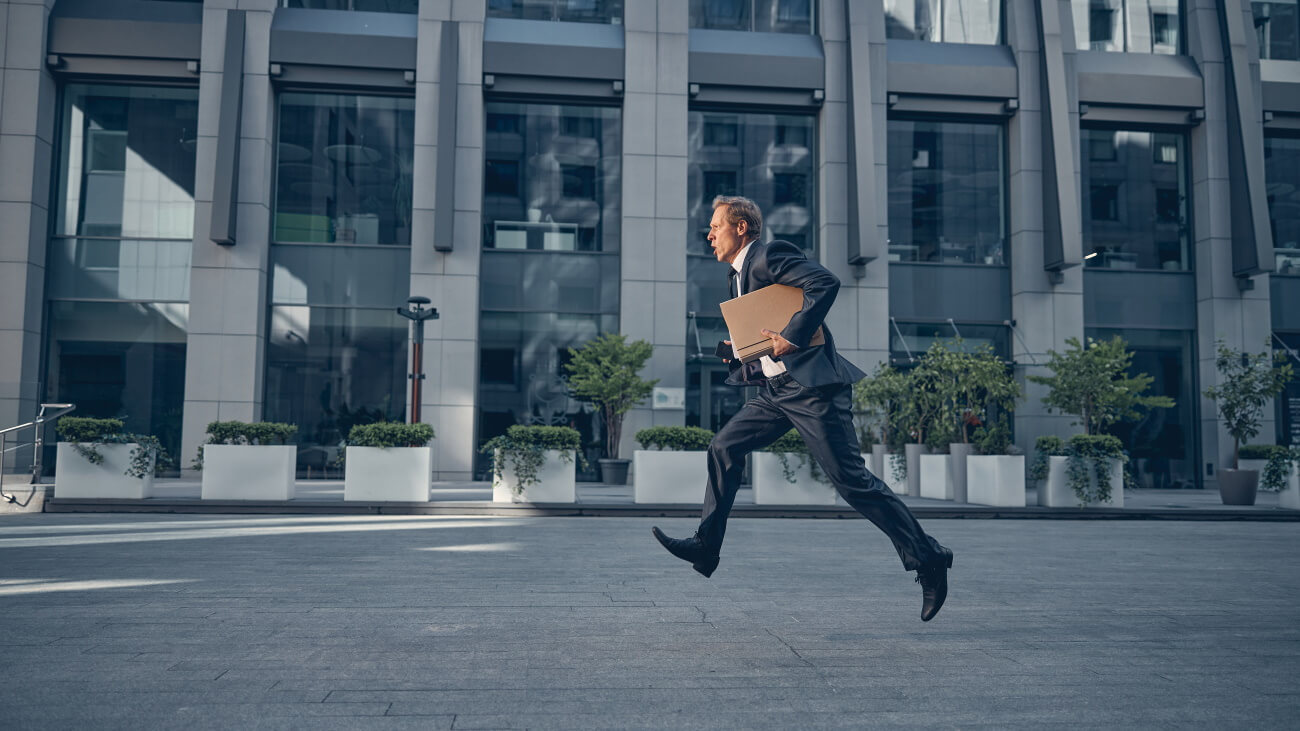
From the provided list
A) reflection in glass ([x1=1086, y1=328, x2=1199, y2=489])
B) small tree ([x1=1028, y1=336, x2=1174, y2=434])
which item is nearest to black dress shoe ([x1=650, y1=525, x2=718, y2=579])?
small tree ([x1=1028, y1=336, x2=1174, y2=434])

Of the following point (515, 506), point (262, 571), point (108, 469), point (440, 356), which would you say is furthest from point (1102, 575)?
point (440, 356)

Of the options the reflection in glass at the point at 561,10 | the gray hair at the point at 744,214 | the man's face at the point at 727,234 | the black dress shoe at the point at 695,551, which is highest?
the reflection in glass at the point at 561,10

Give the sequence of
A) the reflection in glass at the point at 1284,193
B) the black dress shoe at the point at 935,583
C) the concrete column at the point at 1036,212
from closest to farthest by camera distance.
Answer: the black dress shoe at the point at 935,583 < the concrete column at the point at 1036,212 < the reflection in glass at the point at 1284,193

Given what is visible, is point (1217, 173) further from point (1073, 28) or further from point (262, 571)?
point (262, 571)

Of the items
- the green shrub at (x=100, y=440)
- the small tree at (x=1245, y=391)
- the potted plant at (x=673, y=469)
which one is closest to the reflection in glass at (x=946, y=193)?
the small tree at (x=1245, y=391)

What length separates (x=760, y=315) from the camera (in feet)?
14.6

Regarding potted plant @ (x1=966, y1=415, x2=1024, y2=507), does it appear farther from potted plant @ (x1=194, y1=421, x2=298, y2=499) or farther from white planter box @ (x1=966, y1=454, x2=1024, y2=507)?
potted plant @ (x1=194, y1=421, x2=298, y2=499)

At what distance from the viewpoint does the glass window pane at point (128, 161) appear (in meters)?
19.6

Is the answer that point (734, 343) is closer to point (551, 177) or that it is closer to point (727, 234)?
→ point (727, 234)

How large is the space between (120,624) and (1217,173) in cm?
2399

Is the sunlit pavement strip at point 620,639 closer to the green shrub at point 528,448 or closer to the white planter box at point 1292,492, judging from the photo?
the green shrub at point 528,448

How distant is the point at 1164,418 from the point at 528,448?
52.1ft

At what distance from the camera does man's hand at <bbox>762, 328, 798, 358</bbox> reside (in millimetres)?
4277

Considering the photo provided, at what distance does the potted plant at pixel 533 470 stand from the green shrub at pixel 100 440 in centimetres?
488
